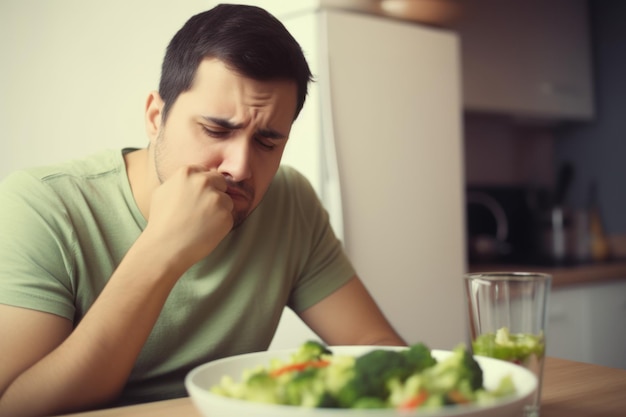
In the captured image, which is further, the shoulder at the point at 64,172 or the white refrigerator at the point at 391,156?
the white refrigerator at the point at 391,156

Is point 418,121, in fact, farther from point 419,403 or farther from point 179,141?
point 419,403

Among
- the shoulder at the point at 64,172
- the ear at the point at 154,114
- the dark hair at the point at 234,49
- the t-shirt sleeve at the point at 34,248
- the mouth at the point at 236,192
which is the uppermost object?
the dark hair at the point at 234,49

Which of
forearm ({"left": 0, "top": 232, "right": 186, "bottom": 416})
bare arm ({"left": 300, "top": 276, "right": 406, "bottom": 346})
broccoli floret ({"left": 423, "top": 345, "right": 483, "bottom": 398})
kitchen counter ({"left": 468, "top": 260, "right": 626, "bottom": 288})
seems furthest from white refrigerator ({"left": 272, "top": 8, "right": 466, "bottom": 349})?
broccoli floret ({"left": 423, "top": 345, "right": 483, "bottom": 398})

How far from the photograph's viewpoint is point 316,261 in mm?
1466

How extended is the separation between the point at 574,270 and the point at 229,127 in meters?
2.17

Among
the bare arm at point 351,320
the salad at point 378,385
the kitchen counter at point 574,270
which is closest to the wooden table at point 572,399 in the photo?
the salad at point 378,385

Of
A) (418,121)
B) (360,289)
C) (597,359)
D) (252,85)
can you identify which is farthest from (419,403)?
(597,359)

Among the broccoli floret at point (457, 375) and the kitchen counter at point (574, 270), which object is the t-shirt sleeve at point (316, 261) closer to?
the broccoli floret at point (457, 375)

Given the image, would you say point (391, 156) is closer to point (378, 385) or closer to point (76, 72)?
point (76, 72)

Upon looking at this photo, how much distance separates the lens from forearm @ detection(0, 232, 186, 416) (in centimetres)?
94

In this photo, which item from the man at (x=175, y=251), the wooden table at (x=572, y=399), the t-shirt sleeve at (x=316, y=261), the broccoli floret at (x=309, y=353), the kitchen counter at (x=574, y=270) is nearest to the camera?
the broccoli floret at (x=309, y=353)

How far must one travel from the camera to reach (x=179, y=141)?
1.20 metres

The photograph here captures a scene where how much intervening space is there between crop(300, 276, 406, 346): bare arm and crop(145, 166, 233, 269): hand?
0.37 meters

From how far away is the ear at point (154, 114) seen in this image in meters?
1.29
